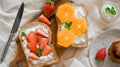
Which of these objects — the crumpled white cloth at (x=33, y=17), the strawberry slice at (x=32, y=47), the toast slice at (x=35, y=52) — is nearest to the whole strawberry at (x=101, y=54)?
the crumpled white cloth at (x=33, y=17)

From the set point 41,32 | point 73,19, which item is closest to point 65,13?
point 73,19

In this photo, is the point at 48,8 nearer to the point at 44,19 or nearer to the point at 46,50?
the point at 44,19

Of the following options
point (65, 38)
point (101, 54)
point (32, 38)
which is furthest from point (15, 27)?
point (101, 54)

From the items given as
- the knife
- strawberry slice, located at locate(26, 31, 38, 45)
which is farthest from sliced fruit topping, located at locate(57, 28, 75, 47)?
the knife

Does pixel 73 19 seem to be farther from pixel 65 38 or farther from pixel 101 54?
pixel 101 54

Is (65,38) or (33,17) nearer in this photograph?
(65,38)

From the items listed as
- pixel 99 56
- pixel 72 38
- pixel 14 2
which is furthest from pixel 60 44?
pixel 14 2

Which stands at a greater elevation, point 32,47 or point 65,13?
point 65,13

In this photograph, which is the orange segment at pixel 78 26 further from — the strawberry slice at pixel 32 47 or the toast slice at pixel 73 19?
the strawberry slice at pixel 32 47
